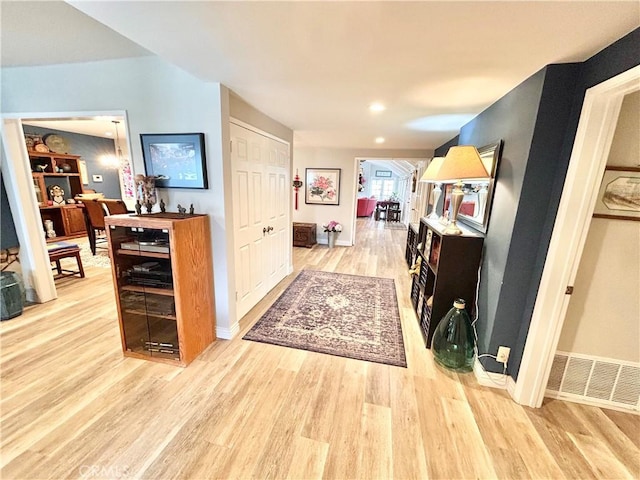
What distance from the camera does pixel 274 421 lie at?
1597mm

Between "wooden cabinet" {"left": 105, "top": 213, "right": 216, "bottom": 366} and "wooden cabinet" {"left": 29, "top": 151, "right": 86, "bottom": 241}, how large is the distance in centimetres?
509

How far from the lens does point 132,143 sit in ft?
7.31

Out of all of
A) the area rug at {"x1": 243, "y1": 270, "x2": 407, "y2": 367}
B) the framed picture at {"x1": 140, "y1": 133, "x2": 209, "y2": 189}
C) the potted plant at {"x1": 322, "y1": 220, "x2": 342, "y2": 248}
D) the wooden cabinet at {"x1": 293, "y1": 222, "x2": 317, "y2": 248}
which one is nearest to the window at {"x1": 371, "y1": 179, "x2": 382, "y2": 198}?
the potted plant at {"x1": 322, "y1": 220, "x2": 342, "y2": 248}

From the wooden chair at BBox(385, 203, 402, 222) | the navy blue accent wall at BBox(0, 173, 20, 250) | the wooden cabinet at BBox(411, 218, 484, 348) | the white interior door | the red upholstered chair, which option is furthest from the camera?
the red upholstered chair

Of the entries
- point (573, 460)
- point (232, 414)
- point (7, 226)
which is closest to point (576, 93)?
point (573, 460)

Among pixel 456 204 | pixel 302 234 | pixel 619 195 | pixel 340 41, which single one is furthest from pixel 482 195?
pixel 302 234

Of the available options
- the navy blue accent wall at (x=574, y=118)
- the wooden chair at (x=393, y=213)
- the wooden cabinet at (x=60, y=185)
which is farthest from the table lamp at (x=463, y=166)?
the wooden chair at (x=393, y=213)

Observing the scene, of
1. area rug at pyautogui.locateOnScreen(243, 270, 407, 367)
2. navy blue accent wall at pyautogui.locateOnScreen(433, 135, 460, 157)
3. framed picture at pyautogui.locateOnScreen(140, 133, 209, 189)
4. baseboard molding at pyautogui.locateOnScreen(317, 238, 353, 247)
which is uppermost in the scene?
navy blue accent wall at pyautogui.locateOnScreen(433, 135, 460, 157)

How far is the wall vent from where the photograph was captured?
1.71m

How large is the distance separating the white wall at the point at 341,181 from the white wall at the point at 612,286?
4.17m

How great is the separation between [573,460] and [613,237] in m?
1.31

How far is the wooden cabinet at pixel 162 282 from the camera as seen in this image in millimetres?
1911

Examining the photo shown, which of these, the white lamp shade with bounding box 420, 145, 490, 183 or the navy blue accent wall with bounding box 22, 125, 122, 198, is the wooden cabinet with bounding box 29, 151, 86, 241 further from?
the white lamp shade with bounding box 420, 145, 490, 183

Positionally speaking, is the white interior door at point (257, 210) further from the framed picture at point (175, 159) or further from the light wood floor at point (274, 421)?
the light wood floor at point (274, 421)
